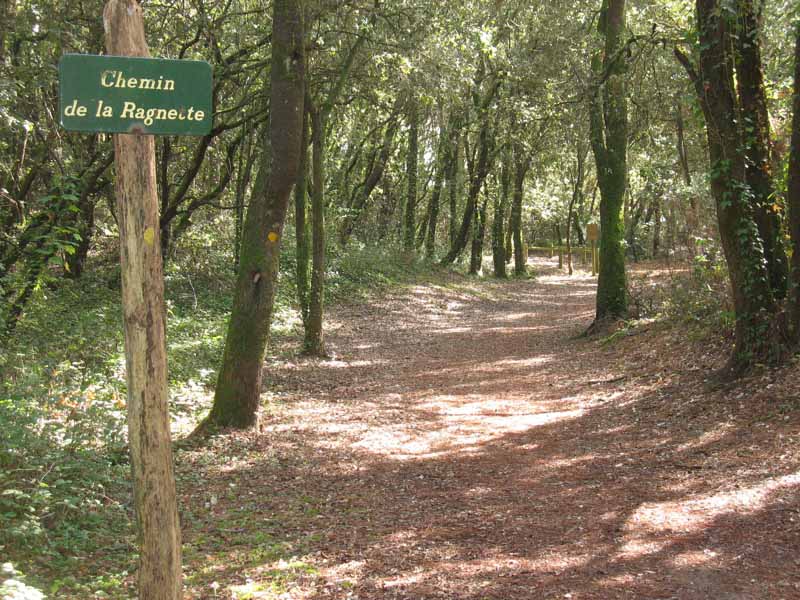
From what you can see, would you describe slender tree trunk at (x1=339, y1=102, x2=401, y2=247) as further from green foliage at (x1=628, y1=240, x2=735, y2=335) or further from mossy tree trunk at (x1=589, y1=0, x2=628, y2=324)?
green foliage at (x1=628, y1=240, x2=735, y2=335)

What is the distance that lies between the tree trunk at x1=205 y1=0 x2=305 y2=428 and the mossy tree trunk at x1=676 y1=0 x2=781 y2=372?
4868 mm

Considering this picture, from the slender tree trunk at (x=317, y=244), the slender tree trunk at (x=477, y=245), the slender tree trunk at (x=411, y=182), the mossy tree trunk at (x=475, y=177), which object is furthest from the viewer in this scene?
the slender tree trunk at (x=477, y=245)

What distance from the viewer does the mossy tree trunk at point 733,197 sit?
8.34m

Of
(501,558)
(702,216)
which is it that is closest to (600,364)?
(702,216)

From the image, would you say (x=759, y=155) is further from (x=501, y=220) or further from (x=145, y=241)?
(x=501, y=220)

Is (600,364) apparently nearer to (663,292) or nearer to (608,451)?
(663,292)

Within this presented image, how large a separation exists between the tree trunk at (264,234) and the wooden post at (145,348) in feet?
15.3

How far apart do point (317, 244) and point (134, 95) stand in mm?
9546

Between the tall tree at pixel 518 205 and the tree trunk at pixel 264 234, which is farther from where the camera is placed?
the tall tree at pixel 518 205

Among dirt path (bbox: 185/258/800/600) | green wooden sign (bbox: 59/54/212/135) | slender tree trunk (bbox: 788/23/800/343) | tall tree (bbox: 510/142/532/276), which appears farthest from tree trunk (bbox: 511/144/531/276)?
green wooden sign (bbox: 59/54/212/135)

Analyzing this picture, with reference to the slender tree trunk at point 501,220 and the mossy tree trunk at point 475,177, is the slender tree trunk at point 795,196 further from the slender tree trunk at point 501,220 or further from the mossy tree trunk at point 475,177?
the slender tree trunk at point 501,220

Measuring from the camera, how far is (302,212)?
13633 mm

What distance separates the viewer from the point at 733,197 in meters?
8.43

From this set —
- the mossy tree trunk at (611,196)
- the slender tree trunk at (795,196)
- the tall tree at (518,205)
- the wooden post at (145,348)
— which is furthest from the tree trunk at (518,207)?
the wooden post at (145,348)
